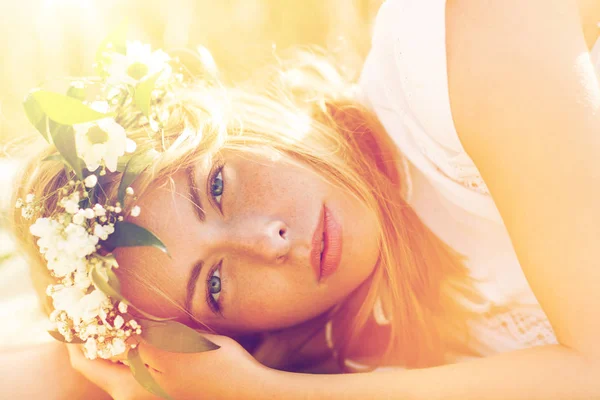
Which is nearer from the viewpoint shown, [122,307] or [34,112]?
[34,112]

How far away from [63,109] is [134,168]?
0.74 feet

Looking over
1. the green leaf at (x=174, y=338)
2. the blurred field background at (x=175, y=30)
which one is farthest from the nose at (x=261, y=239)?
the blurred field background at (x=175, y=30)

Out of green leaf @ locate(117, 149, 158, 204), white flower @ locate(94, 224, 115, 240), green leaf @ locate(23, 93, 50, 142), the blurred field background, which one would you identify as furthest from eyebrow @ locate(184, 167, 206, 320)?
the blurred field background

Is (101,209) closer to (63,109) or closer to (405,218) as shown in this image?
(63,109)

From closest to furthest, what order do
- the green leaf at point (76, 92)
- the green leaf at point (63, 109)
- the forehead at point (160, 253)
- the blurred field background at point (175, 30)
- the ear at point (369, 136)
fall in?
the green leaf at point (63, 109) < the green leaf at point (76, 92) < the forehead at point (160, 253) < the ear at point (369, 136) < the blurred field background at point (175, 30)

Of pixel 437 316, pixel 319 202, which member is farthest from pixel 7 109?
pixel 437 316

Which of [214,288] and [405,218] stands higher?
[405,218]

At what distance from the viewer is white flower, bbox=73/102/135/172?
1.10 m

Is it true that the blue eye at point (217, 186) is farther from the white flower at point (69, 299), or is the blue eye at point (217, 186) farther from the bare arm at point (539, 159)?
the bare arm at point (539, 159)

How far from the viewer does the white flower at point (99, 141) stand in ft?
3.61

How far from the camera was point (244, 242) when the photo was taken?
129 cm

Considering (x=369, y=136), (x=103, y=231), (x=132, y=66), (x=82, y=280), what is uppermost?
(x=132, y=66)

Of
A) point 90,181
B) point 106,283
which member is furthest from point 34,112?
point 106,283

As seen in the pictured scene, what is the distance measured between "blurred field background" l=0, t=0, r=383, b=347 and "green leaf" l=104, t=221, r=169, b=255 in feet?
4.44
